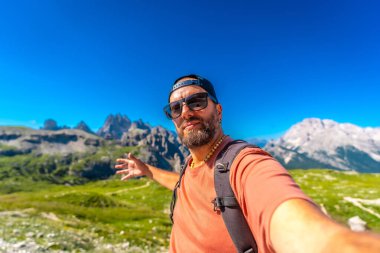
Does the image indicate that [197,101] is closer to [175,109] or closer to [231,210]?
[175,109]

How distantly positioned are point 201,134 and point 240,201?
1.90m

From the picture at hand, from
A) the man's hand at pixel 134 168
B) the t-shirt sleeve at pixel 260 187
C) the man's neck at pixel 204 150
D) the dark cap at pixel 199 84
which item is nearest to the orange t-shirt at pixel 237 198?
the t-shirt sleeve at pixel 260 187

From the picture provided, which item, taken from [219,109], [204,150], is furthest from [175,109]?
[204,150]

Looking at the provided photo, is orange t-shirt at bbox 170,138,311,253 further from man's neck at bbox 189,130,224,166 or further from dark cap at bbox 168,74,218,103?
dark cap at bbox 168,74,218,103

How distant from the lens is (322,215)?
6.82 ft

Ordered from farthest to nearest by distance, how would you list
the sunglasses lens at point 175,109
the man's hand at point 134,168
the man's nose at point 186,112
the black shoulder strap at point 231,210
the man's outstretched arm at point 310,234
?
the man's hand at point 134,168 < the sunglasses lens at point 175,109 < the man's nose at point 186,112 < the black shoulder strap at point 231,210 < the man's outstretched arm at point 310,234

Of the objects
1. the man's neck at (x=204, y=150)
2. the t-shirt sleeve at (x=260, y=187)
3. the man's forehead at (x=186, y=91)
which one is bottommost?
the t-shirt sleeve at (x=260, y=187)

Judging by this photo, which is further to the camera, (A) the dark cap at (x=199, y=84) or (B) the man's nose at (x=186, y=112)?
(A) the dark cap at (x=199, y=84)

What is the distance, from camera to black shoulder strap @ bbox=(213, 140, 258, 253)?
10.9 feet

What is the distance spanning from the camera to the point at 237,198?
335cm

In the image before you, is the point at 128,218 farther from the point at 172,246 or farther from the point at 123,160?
the point at 172,246

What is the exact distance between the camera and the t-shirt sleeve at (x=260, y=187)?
2.46 meters

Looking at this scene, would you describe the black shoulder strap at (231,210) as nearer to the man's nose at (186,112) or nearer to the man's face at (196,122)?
the man's face at (196,122)

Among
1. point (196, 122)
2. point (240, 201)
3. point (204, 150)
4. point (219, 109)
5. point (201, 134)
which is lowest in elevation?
point (240, 201)
